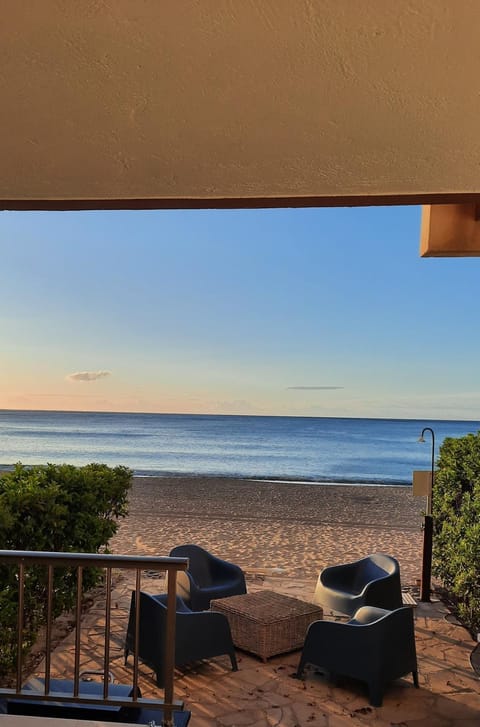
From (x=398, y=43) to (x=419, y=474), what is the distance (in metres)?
5.45

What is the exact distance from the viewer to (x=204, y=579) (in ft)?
18.4

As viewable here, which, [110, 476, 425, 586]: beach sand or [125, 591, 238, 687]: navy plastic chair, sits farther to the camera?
[110, 476, 425, 586]: beach sand

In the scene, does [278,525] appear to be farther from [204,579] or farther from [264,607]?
[264,607]

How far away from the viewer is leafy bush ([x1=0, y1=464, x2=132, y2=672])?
3.50 m

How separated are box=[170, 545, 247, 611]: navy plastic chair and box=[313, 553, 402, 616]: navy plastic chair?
781mm

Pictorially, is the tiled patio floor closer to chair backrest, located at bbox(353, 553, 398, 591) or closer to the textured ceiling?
chair backrest, located at bbox(353, 553, 398, 591)

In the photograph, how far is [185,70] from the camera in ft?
4.39

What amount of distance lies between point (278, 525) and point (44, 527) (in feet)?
24.1

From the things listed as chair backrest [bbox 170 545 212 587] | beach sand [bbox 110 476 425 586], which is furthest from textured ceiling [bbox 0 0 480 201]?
beach sand [bbox 110 476 425 586]

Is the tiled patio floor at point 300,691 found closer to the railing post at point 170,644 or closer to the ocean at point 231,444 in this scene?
the railing post at point 170,644

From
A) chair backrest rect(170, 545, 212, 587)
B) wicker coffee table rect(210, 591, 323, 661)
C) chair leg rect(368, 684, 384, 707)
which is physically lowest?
chair leg rect(368, 684, 384, 707)

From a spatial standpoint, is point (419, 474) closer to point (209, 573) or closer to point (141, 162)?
point (209, 573)

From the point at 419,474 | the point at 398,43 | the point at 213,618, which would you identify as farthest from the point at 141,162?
the point at 419,474

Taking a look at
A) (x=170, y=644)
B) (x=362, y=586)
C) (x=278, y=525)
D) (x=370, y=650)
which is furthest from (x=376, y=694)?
(x=278, y=525)
